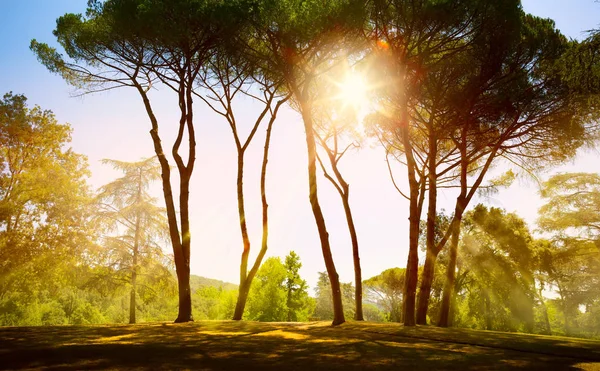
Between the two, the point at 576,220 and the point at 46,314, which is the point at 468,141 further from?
the point at 46,314

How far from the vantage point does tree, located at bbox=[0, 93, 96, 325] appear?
1432 cm

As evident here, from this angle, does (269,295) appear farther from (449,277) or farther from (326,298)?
(326,298)

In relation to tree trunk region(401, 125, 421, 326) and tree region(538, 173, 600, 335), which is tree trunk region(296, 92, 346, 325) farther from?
tree region(538, 173, 600, 335)

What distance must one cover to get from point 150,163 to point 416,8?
677 inches

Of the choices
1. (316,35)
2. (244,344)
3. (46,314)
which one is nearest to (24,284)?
(244,344)

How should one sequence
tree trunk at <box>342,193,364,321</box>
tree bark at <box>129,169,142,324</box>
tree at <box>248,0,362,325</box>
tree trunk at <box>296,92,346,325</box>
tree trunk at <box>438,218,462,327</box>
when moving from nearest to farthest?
tree trunk at <box>296,92,346,325</box> < tree at <box>248,0,362,325</box> < tree trunk at <box>438,218,462,327</box> < tree trunk at <box>342,193,364,321</box> < tree bark at <box>129,169,142,324</box>

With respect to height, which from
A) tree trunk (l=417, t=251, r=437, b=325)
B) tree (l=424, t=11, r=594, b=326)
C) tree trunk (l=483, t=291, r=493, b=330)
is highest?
tree (l=424, t=11, r=594, b=326)

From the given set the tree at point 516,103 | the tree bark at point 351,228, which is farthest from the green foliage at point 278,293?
the tree at point 516,103

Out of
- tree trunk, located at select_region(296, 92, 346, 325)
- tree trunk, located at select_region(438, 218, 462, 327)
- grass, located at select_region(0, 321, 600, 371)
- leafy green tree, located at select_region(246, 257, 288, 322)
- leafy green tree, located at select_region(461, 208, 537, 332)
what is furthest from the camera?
leafy green tree, located at select_region(246, 257, 288, 322)

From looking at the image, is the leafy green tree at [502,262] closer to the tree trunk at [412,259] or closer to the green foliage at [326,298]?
the tree trunk at [412,259]

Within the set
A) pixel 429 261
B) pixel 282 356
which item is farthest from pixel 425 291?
pixel 282 356

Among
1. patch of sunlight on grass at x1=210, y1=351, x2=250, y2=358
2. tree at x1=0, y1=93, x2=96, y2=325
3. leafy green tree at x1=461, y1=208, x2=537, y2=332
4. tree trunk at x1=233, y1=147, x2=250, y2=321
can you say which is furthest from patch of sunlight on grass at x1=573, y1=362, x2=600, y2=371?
leafy green tree at x1=461, y1=208, x2=537, y2=332

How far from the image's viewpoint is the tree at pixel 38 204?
14.3 metres

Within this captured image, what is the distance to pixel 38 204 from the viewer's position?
14906mm
